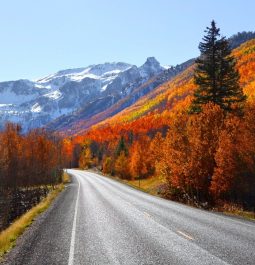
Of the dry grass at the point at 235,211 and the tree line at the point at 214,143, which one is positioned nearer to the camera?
the dry grass at the point at 235,211

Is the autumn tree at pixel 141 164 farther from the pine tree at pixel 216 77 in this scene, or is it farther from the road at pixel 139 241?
the road at pixel 139 241

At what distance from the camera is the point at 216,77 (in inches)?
1617

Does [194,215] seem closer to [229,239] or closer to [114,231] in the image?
[114,231]

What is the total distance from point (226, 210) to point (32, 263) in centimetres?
1830

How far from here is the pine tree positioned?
4072 cm


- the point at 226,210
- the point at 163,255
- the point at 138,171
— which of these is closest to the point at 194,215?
the point at 226,210

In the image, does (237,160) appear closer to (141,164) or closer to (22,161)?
(22,161)

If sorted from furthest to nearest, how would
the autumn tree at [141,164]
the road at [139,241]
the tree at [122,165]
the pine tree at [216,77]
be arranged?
the tree at [122,165]
the autumn tree at [141,164]
the pine tree at [216,77]
the road at [139,241]

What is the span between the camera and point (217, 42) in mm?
41656

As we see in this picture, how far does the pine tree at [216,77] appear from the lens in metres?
40.7

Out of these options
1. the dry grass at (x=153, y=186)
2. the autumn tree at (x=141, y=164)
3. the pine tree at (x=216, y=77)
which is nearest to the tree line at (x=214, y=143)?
the pine tree at (x=216, y=77)

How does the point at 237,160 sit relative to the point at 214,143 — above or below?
below

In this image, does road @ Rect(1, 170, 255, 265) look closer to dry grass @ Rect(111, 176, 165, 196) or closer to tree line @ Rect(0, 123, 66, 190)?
dry grass @ Rect(111, 176, 165, 196)

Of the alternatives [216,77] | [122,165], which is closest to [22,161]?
[122,165]
